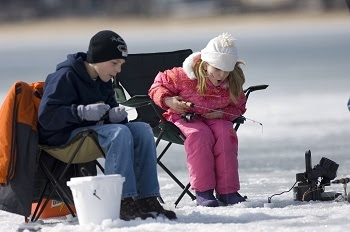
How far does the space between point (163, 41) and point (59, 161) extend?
2667 centimetres

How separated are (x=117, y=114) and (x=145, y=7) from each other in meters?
26.5

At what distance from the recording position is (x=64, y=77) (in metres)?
4.16

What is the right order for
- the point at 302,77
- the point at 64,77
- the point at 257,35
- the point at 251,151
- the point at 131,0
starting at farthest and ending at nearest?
1. the point at 257,35
2. the point at 131,0
3. the point at 302,77
4. the point at 251,151
5. the point at 64,77

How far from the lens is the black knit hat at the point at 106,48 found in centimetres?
420

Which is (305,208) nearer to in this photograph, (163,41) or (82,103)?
(82,103)

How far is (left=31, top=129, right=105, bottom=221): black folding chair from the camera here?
4145 millimetres

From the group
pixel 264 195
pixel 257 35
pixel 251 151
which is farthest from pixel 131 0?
pixel 264 195

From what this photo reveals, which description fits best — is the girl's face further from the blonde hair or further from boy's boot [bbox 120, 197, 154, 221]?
boy's boot [bbox 120, 197, 154, 221]

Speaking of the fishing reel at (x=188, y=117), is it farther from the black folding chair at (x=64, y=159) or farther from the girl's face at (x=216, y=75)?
the black folding chair at (x=64, y=159)

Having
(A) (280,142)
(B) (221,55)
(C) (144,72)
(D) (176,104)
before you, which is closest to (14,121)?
(D) (176,104)

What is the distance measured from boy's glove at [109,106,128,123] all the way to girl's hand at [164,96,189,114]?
56 cm

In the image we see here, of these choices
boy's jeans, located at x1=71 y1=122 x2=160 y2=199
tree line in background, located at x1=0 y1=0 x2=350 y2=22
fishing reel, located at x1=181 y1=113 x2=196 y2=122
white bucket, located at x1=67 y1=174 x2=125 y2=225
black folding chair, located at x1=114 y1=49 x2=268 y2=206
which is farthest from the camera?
tree line in background, located at x1=0 y1=0 x2=350 y2=22

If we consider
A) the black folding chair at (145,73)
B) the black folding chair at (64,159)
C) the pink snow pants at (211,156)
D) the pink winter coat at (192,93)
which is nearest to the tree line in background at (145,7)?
the black folding chair at (145,73)

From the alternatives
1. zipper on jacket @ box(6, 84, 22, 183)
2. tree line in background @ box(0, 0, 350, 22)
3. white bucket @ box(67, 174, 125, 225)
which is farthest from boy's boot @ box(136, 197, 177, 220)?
tree line in background @ box(0, 0, 350, 22)
